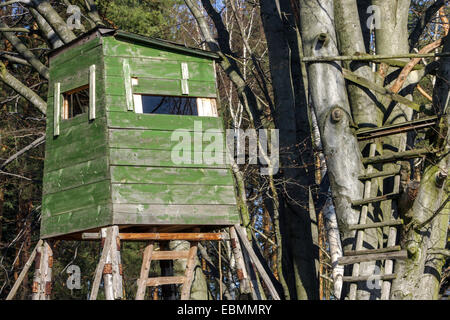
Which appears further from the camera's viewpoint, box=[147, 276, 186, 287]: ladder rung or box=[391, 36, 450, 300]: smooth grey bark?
box=[147, 276, 186, 287]: ladder rung

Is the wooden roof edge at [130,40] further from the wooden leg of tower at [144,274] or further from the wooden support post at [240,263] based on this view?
the wooden leg of tower at [144,274]

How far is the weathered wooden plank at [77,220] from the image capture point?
291 inches

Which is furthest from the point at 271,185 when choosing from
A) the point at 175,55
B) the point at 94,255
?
the point at 94,255

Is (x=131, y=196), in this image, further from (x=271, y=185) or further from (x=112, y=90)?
(x=271, y=185)

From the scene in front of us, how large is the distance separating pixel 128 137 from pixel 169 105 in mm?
721

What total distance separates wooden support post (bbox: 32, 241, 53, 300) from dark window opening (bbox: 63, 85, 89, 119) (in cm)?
154

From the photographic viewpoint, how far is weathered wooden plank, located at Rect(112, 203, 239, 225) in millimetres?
7398

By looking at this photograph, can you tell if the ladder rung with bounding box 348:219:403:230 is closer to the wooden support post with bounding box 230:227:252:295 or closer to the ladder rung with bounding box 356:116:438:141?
the ladder rung with bounding box 356:116:438:141

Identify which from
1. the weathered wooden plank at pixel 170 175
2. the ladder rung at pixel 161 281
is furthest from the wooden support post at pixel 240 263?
the ladder rung at pixel 161 281

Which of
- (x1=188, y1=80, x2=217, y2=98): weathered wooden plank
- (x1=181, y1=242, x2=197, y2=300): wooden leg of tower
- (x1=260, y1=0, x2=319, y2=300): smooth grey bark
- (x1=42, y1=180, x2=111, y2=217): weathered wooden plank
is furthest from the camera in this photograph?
(x1=260, y1=0, x2=319, y2=300): smooth grey bark

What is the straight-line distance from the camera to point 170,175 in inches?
306

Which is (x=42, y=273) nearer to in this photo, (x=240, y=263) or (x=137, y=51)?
(x=240, y=263)

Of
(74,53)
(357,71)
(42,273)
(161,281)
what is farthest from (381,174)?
(42,273)

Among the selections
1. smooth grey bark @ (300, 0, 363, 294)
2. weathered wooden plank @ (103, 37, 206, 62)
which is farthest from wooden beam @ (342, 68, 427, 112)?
weathered wooden plank @ (103, 37, 206, 62)
